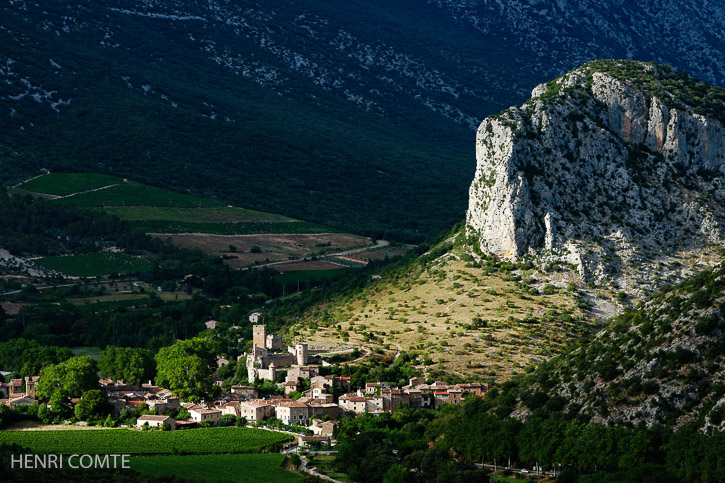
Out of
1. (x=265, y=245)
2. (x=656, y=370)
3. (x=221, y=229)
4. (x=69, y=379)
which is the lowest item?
(x=69, y=379)

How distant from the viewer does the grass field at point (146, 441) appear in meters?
77.6

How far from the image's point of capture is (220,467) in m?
75.1

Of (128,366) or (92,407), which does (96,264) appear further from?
(92,407)

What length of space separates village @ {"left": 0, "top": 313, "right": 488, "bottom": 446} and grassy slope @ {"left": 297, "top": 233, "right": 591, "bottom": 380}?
640cm

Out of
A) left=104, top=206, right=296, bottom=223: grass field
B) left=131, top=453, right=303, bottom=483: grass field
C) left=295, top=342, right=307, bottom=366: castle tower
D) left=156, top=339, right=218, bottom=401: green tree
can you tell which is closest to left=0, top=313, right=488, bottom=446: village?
left=295, top=342, right=307, bottom=366: castle tower

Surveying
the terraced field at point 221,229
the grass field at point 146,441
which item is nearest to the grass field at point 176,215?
the terraced field at point 221,229

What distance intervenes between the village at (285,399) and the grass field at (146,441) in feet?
8.05

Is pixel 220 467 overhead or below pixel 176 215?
below

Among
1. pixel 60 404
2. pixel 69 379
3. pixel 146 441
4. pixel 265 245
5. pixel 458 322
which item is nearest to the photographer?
pixel 146 441

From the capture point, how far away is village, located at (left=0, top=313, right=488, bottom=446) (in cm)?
8662

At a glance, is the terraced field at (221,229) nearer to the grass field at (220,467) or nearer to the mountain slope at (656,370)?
the grass field at (220,467)

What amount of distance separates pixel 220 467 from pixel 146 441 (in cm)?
754

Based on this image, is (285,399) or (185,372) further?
(185,372)

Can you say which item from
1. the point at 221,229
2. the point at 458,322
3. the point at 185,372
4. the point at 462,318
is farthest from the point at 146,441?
the point at 221,229
